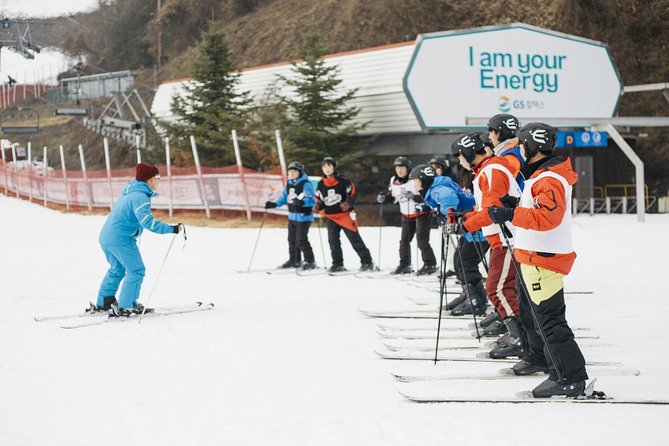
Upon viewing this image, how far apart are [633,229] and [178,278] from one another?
10.7 meters

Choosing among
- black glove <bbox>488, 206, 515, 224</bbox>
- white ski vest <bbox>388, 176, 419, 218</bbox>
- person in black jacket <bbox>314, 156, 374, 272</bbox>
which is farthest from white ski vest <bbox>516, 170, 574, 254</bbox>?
person in black jacket <bbox>314, 156, 374, 272</bbox>

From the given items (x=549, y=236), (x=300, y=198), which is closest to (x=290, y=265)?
(x=300, y=198)

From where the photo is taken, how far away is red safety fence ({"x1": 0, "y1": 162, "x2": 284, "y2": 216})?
21.8 meters

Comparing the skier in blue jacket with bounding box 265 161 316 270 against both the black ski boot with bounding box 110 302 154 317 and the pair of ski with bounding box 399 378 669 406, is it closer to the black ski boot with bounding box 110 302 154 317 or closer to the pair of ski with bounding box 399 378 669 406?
the black ski boot with bounding box 110 302 154 317

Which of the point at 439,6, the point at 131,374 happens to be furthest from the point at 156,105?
the point at 131,374

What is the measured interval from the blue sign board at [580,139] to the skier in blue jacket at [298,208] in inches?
603

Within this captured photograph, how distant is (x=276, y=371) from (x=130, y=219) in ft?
10.0

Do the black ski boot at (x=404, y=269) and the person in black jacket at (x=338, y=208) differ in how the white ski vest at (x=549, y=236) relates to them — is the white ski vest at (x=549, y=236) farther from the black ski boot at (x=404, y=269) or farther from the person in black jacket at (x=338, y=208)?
the person in black jacket at (x=338, y=208)

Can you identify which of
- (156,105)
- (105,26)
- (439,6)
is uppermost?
(105,26)

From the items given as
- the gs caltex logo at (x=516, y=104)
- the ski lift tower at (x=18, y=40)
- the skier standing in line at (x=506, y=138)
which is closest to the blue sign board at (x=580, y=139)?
the gs caltex logo at (x=516, y=104)

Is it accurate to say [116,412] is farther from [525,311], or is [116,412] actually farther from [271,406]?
[525,311]

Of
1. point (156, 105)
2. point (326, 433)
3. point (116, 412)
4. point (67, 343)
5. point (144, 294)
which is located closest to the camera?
point (326, 433)

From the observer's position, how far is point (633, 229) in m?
18.0

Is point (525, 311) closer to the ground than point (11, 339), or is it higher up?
higher up
